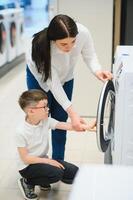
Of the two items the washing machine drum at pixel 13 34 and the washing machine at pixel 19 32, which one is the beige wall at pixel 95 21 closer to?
the washing machine drum at pixel 13 34

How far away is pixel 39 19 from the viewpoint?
12289mm

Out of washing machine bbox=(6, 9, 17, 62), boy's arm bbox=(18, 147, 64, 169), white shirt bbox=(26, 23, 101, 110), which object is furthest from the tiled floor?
washing machine bbox=(6, 9, 17, 62)

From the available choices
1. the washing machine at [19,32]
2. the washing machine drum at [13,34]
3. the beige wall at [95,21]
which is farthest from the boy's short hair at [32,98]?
the washing machine at [19,32]

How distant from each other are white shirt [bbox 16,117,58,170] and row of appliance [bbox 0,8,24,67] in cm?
343

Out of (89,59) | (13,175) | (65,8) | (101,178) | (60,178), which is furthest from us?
(65,8)

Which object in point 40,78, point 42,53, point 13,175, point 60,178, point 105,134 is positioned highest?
point 42,53

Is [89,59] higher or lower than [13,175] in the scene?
higher

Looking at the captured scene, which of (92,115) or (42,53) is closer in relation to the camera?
(42,53)

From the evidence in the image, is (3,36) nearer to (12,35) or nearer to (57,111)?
Result: (12,35)

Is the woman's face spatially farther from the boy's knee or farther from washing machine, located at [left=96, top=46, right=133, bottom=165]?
the boy's knee

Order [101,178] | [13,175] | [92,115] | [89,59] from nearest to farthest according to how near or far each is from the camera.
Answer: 1. [101,178]
2. [89,59]
3. [13,175]
4. [92,115]

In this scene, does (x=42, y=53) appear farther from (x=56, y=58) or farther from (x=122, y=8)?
(x=122, y=8)

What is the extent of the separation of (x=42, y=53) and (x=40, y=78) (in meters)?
0.24

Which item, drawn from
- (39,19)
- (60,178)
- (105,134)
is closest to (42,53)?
(105,134)
